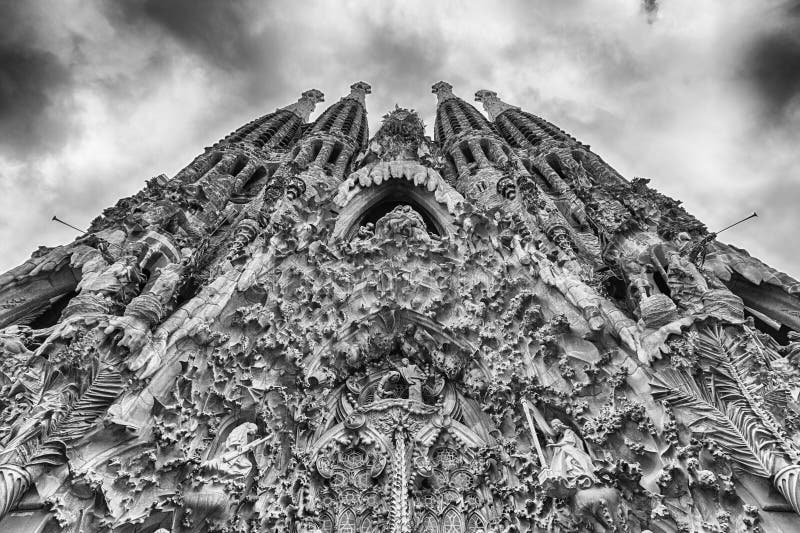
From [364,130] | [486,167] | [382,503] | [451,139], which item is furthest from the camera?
[364,130]

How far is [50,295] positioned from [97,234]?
1.66 meters

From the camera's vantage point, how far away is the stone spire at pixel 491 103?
1127 inches

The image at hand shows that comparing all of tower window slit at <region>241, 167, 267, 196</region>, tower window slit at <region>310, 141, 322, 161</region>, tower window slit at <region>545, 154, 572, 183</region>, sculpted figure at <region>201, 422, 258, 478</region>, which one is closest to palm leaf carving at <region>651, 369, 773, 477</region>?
sculpted figure at <region>201, 422, 258, 478</region>

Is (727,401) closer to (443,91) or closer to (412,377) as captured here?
(412,377)

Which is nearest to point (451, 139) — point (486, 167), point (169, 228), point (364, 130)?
point (486, 167)

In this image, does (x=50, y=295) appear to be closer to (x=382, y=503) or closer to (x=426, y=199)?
(x=382, y=503)

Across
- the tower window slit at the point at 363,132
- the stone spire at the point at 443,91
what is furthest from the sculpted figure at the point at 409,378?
the stone spire at the point at 443,91

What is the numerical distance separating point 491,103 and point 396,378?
26667 mm

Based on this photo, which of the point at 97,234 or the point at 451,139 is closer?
the point at 97,234

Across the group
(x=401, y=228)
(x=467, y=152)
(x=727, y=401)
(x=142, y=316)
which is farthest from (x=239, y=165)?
(x=727, y=401)

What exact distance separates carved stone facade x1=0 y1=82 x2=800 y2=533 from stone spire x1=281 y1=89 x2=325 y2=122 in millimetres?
19258

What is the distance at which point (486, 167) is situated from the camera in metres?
17.2

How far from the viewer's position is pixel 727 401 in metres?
4.49

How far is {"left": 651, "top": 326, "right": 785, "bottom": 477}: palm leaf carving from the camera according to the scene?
4.04 m
